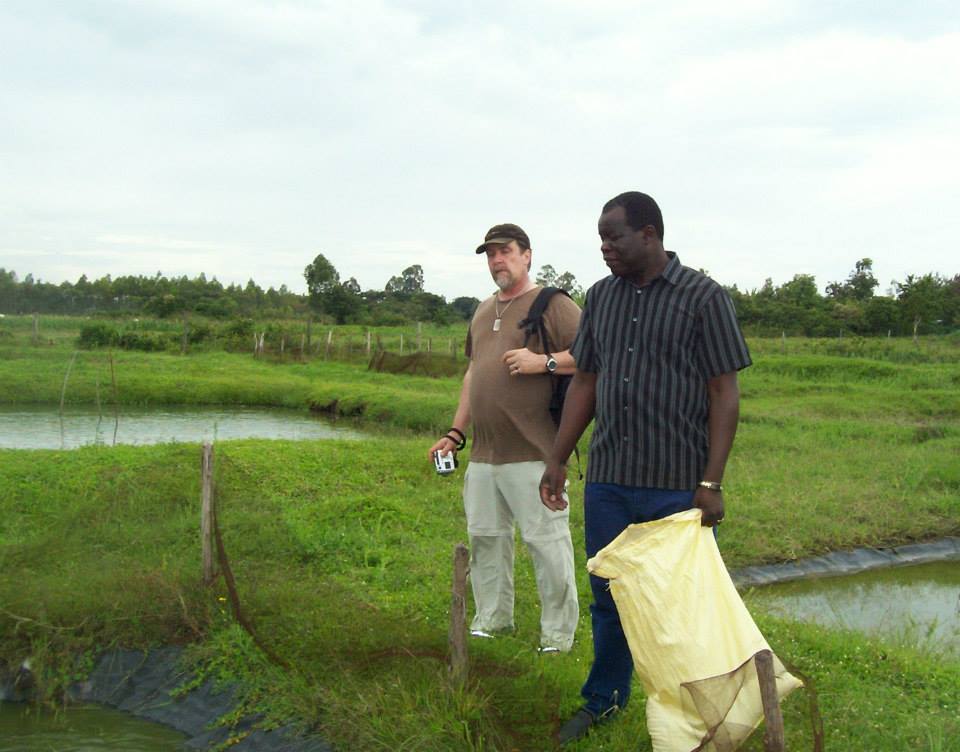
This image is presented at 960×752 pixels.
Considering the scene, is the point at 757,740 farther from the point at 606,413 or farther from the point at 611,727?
the point at 606,413

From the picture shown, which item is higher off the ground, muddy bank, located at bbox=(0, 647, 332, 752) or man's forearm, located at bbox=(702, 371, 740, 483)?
man's forearm, located at bbox=(702, 371, 740, 483)

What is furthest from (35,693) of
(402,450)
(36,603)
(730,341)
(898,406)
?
(898,406)

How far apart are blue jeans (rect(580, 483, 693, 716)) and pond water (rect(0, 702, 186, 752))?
6.11 feet

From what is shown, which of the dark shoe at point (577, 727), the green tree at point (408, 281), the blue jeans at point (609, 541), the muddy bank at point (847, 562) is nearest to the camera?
the blue jeans at point (609, 541)

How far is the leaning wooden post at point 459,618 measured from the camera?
10.7ft

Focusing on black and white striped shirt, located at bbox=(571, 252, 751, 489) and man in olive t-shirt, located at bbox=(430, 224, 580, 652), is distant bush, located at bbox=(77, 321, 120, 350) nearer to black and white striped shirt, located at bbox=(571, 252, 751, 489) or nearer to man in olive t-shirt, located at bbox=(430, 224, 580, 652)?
man in olive t-shirt, located at bbox=(430, 224, 580, 652)

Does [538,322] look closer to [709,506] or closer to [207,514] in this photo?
[709,506]

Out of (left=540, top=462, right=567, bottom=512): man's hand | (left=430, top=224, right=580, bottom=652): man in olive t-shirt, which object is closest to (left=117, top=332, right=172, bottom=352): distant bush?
(left=430, top=224, right=580, bottom=652): man in olive t-shirt

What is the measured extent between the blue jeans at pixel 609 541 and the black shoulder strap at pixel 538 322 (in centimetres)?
91

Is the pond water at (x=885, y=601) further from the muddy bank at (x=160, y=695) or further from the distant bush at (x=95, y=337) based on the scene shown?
the distant bush at (x=95, y=337)

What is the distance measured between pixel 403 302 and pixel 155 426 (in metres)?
31.5

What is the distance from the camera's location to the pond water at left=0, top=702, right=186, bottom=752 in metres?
3.90

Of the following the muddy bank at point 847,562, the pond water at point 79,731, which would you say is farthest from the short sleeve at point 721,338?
the muddy bank at point 847,562

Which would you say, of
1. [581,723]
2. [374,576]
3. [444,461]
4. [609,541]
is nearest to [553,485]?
[609,541]
